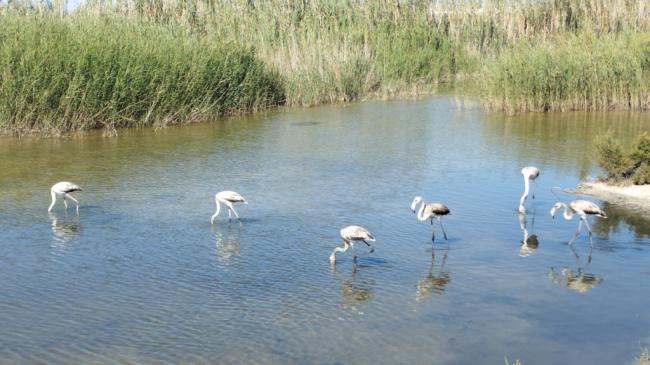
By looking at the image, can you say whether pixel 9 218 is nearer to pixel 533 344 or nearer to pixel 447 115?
pixel 533 344

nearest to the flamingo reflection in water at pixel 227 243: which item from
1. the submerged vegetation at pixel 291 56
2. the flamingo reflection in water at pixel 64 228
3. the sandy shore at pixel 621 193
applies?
the flamingo reflection in water at pixel 64 228

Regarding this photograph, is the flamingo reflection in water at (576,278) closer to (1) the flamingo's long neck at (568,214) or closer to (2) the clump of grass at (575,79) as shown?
(1) the flamingo's long neck at (568,214)

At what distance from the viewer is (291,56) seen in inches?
1065

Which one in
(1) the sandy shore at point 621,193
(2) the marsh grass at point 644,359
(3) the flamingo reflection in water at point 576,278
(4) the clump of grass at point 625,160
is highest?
(4) the clump of grass at point 625,160

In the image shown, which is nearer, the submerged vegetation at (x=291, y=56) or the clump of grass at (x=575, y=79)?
the submerged vegetation at (x=291, y=56)

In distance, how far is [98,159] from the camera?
17.1m

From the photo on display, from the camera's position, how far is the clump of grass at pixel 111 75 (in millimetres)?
19188

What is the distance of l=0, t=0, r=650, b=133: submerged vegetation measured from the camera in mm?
19875

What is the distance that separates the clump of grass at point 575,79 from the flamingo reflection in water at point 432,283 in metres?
13.8

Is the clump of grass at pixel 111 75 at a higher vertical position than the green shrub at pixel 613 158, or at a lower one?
higher

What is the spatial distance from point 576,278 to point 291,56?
18.9 meters

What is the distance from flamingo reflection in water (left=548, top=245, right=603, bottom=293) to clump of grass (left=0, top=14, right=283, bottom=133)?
43.6 feet

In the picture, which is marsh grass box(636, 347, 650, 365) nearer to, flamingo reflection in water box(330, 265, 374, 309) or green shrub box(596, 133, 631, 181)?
flamingo reflection in water box(330, 265, 374, 309)

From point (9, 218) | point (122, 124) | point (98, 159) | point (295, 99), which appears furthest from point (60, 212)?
point (295, 99)
